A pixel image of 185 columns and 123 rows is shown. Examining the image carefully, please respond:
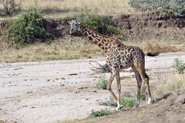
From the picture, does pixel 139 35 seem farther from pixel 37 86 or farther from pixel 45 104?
pixel 45 104

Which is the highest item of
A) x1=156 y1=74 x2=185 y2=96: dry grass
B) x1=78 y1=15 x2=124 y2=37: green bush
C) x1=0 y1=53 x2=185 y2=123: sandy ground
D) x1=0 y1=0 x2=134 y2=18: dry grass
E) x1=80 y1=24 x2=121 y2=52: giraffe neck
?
x1=0 y1=0 x2=134 y2=18: dry grass

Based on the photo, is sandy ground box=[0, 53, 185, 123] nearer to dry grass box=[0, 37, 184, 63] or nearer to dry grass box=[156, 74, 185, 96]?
dry grass box=[0, 37, 184, 63]

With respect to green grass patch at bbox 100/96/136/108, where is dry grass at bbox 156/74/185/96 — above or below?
above

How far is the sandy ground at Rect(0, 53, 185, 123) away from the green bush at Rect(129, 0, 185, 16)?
18.4 ft

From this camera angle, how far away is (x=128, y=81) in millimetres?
14523

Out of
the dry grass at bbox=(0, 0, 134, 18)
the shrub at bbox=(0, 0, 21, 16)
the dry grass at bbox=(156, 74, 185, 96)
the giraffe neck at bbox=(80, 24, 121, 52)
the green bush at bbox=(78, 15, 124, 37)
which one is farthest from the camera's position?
the shrub at bbox=(0, 0, 21, 16)

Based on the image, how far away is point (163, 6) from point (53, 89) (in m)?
15.5

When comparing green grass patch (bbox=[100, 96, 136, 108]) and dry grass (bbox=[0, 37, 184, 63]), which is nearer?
green grass patch (bbox=[100, 96, 136, 108])

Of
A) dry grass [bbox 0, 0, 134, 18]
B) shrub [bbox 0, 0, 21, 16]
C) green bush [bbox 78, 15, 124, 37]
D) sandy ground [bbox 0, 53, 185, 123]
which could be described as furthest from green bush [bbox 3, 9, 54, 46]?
sandy ground [bbox 0, 53, 185, 123]

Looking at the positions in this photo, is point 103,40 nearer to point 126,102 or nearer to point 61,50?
point 126,102

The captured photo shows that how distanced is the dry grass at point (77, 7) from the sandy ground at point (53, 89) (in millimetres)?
8412

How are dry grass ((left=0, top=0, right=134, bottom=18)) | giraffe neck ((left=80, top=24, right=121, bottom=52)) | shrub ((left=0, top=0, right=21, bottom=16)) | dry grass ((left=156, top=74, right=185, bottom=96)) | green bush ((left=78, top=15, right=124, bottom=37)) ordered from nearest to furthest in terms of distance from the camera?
1. giraffe neck ((left=80, top=24, right=121, bottom=52))
2. dry grass ((left=156, top=74, right=185, bottom=96))
3. green bush ((left=78, top=15, right=124, bottom=37))
4. dry grass ((left=0, top=0, right=134, bottom=18))
5. shrub ((left=0, top=0, right=21, bottom=16))

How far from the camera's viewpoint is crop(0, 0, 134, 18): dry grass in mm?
28562

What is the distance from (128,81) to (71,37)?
11906 millimetres
